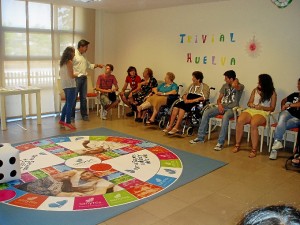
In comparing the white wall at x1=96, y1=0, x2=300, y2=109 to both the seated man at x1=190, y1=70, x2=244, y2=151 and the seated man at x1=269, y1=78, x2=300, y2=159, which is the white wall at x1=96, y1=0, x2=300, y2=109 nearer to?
the seated man at x1=190, y1=70, x2=244, y2=151

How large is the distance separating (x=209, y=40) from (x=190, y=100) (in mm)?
1263

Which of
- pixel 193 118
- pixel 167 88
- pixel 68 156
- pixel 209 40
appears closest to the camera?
pixel 68 156

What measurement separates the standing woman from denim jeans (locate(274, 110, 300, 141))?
11.1 ft

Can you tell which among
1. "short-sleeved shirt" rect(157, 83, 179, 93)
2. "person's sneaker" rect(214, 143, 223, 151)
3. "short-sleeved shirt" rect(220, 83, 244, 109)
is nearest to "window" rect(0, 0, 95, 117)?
"short-sleeved shirt" rect(157, 83, 179, 93)

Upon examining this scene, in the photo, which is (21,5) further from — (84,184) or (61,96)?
(84,184)

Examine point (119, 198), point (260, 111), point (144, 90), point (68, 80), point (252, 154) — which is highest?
point (68, 80)

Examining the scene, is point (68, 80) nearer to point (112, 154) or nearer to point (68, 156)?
point (68, 156)

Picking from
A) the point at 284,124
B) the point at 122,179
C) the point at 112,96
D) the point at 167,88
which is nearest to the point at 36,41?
the point at 112,96

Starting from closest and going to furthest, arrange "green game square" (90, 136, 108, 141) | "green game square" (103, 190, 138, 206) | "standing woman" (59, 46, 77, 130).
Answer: "green game square" (103, 190, 138, 206), "green game square" (90, 136, 108, 141), "standing woman" (59, 46, 77, 130)

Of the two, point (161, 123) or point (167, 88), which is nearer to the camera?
point (161, 123)

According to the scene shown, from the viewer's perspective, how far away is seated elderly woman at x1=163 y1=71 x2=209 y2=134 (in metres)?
5.46

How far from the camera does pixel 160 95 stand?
6.04 m

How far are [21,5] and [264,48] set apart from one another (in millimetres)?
4647

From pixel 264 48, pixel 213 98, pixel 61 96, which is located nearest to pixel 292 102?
pixel 264 48
